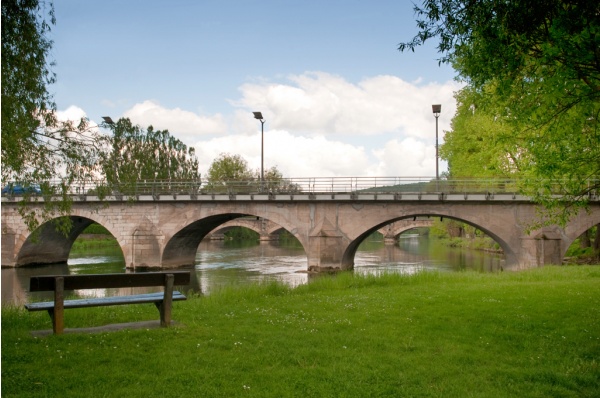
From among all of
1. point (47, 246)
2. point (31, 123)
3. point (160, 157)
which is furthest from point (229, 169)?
point (31, 123)

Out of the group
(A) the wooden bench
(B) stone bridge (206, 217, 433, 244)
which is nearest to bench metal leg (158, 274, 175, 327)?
(A) the wooden bench

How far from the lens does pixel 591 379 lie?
5609 millimetres

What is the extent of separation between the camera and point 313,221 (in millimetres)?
29234

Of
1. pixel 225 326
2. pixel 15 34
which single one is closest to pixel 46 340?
pixel 225 326

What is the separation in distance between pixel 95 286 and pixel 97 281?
2.8 inches

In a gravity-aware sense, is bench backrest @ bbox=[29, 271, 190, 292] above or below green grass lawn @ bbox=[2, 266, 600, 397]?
above

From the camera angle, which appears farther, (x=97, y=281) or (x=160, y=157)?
(x=160, y=157)

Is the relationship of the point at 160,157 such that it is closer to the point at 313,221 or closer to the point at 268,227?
the point at 268,227

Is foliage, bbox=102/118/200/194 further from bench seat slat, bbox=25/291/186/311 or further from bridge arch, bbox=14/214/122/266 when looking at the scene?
bench seat slat, bbox=25/291/186/311

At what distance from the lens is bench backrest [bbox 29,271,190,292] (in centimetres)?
727

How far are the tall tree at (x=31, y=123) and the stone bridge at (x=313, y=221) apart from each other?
56.8ft

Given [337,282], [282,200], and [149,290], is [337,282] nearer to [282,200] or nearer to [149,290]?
[149,290]

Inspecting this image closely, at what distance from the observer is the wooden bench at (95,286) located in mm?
7262

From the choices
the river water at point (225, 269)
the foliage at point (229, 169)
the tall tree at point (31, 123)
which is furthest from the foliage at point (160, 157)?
the tall tree at point (31, 123)
